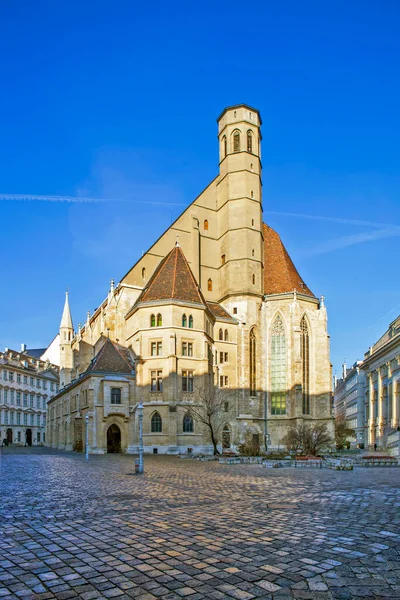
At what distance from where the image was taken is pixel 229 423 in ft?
160

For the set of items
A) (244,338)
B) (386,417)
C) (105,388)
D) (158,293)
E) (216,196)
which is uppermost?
(216,196)

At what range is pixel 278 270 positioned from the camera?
55.6 meters

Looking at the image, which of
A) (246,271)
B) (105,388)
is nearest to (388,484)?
(105,388)

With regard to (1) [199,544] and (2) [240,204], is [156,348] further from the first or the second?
(1) [199,544]

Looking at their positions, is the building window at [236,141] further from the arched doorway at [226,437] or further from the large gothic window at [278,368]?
the arched doorway at [226,437]

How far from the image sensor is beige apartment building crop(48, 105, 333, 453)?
43.3 m

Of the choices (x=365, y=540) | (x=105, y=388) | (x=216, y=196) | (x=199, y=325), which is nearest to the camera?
(x=365, y=540)

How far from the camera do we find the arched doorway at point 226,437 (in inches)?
1888

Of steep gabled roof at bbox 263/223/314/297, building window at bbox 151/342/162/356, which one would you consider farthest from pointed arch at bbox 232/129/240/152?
building window at bbox 151/342/162/356

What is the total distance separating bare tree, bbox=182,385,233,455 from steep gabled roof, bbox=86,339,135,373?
609 cm

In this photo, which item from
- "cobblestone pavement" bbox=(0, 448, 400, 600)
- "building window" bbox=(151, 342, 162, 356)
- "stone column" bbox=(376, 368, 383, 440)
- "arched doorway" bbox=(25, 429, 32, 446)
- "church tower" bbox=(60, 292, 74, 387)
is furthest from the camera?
"arched doorway" bbox=(25, 429, 32, 446)

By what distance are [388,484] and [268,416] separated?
33.7 metres

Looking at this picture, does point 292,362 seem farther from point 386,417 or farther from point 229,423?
point 386,417

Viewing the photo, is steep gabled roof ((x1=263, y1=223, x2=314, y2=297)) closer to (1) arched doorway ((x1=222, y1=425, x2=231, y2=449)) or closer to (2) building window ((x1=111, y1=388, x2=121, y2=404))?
(1) arched doorway ((x1=222, y1=425, x2=231, y2=449))
